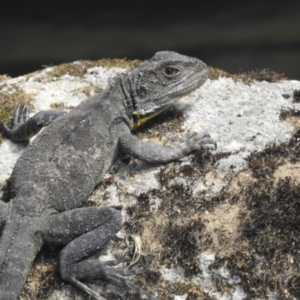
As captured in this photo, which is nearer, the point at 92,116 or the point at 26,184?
the point at 26,184

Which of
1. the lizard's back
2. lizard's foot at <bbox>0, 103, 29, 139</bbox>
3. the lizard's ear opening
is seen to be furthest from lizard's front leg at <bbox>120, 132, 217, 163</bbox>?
lizard's foot at <bbox>0, 103, 29, 139</bbox>

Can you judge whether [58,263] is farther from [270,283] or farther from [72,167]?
[270,283]

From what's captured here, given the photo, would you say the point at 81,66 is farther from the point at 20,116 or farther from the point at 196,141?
the point at 196,141

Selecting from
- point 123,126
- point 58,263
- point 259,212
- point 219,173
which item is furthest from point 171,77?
point 58,263

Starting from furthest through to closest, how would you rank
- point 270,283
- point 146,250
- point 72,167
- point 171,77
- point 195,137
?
1. point 171,77
2. point 195,137
3. point 72,167
4. point 146,250
5. point 270,283

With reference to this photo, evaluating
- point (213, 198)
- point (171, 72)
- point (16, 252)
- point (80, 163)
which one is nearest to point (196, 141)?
point (213, 198)
